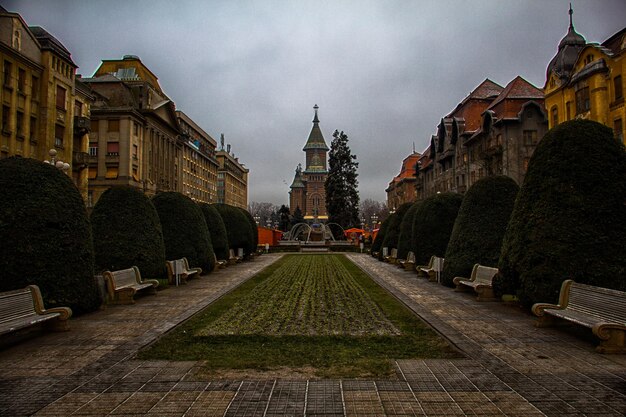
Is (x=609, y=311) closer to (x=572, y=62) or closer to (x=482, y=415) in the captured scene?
(x=482, y=415)

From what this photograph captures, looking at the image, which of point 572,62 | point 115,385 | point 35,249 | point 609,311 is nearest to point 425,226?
point 609,311

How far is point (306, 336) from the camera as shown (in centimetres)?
888

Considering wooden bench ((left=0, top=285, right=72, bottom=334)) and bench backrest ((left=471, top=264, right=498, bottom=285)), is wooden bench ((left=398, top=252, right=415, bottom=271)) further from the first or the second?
wooden bench ((left=0, top=285, right=72, bottom=334))

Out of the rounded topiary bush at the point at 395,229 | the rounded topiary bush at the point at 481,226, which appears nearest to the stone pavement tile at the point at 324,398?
the rounded topiary bush at the point at 481,226

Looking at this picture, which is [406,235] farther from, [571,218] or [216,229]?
[571,218]

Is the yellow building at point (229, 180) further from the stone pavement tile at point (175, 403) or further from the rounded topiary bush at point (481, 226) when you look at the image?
the stone pavement tile at point (175, 403)

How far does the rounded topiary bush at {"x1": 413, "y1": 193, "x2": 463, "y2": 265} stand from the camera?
20625 millimetres

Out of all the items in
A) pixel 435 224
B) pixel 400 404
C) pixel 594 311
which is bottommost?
pixel 400 404

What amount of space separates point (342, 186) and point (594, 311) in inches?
2603

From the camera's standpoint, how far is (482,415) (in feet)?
16.4

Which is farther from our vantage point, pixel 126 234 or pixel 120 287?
pixel 126 234

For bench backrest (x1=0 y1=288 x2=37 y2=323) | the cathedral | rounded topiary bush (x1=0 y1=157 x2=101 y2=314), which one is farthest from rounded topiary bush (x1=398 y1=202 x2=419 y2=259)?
the cathedral

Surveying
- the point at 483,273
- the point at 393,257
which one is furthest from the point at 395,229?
the point at 483,273

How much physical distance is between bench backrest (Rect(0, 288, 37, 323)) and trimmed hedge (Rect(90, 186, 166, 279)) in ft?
22.9
